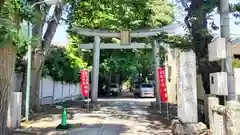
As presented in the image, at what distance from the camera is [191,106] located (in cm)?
1037

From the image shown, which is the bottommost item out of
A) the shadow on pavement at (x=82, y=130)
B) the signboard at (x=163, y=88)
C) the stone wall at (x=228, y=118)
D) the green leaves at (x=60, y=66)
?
the shadow on pavement at (x=82, y=130)

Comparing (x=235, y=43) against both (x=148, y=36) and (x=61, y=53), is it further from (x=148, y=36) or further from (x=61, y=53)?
A: (x=61, y=53)

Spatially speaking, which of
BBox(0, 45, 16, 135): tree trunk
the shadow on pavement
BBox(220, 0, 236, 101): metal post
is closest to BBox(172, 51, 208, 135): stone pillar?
the shadow on pavement

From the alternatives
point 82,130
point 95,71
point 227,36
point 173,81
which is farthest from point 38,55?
point 173,81

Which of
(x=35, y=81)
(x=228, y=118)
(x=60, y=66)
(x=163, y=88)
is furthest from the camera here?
(x=60, y=66)

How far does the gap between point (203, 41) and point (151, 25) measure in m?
12.6

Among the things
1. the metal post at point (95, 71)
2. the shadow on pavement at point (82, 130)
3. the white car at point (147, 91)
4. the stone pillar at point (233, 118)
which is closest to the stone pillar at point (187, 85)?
the shadow on pavement at point (82, 130)

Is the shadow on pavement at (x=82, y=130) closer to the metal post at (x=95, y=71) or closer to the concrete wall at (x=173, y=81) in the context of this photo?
the concrete wall at (x=173, y=81)

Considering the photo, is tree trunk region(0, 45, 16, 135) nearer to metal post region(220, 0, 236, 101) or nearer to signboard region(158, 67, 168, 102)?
metal post region(220, 0, 236, 101)

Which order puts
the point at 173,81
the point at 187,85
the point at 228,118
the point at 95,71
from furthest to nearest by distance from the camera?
the point at 173,81
the point at 95,71
the point at 187,85
the point at 228,118

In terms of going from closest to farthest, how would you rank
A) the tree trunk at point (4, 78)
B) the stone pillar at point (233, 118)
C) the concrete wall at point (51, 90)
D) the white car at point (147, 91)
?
the stone pillar at point (233, 118) → the tree trunk at point (4, 78) → the concrete wall at point (51, 90) → the white car at point (147, 91)

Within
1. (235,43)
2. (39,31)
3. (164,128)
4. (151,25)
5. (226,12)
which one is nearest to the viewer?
(226,12)

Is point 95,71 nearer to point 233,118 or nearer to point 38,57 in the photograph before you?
point 38,57

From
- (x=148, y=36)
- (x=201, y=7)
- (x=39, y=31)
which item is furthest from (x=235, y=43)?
Result: (x=39, y=31)
